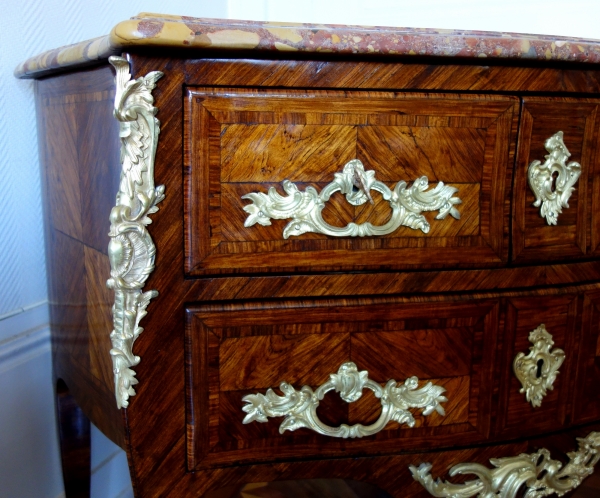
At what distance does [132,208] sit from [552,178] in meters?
0.40

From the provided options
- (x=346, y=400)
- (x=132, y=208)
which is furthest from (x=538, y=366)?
(x=132, y=208)

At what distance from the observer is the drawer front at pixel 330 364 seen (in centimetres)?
58

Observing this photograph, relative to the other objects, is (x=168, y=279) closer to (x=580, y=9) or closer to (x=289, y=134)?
(x=289, y=134)

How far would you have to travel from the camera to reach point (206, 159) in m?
0.54

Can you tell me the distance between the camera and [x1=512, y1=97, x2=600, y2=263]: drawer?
605 mm

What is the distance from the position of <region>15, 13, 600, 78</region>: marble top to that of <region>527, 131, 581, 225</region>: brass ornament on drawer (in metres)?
0.08

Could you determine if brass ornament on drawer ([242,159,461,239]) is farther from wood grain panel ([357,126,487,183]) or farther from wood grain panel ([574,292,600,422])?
wood grain panel ([574,292,600,422])

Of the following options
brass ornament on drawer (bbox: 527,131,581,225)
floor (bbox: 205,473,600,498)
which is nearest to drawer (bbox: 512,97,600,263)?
brass ornament on drawer (bbox: 527,131,581,225)

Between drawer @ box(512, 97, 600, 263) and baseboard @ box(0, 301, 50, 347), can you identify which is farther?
baseboard @ box(0, 301, 50, 347)

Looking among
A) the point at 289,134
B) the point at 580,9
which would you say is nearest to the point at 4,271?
the point at 289,134

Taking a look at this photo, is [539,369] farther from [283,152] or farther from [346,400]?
[283,152]

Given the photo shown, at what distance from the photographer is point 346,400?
0.61 m

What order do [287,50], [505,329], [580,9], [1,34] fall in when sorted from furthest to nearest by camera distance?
[580,9] → [1,34] → [505,329] → [287,50]

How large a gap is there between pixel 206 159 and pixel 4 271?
1.56ft
